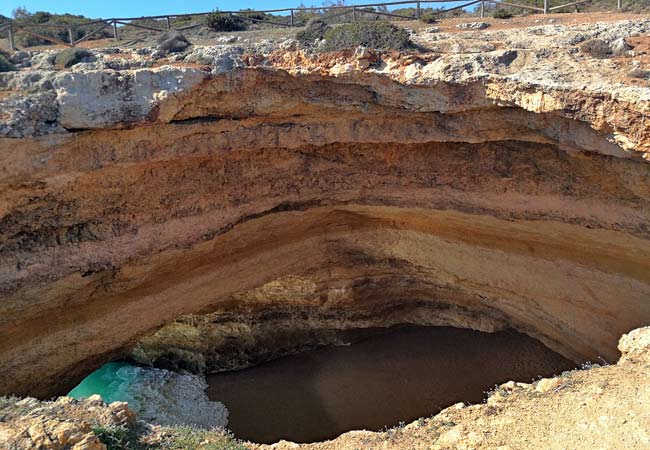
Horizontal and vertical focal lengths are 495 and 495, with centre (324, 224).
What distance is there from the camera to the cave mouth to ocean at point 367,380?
9.80 meters

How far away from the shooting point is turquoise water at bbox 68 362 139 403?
11.0 m

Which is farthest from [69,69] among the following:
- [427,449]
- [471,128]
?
[427,449]

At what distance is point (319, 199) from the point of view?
30.7 feet

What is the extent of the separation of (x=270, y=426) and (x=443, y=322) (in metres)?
4.45

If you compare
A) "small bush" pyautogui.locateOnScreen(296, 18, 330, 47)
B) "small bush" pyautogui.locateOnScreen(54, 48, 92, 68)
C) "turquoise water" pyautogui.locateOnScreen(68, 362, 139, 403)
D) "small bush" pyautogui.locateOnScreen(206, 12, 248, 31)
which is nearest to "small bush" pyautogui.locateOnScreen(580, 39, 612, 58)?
"small bush" pyautogui.locateOnScreen(296, 18, 330, 47)

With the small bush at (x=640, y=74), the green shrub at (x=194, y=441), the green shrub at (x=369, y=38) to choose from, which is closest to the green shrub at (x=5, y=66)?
the green shrub at (x=369, y=38)

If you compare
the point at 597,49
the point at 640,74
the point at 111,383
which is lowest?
the point at 111,383

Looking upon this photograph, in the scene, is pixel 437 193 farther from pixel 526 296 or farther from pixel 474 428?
pixel 474 428

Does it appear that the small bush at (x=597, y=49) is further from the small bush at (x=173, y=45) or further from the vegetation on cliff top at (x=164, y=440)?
the vegetation on cliff top at (x=164, y=440)

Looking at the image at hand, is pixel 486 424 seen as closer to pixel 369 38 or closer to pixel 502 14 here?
pixel 369 38

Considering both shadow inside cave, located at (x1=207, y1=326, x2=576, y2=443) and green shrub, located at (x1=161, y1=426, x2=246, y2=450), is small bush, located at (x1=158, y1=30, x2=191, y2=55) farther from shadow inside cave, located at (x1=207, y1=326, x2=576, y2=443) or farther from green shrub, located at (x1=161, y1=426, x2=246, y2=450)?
shadow inside cave, located at (x1=207, y1=326, x2=576, y2=443)

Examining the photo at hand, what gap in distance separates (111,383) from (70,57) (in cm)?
731

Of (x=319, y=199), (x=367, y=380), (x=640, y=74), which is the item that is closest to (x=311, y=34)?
(x=319, y=199)

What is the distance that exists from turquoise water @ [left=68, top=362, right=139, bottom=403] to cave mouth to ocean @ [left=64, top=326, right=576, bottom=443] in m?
0.02
